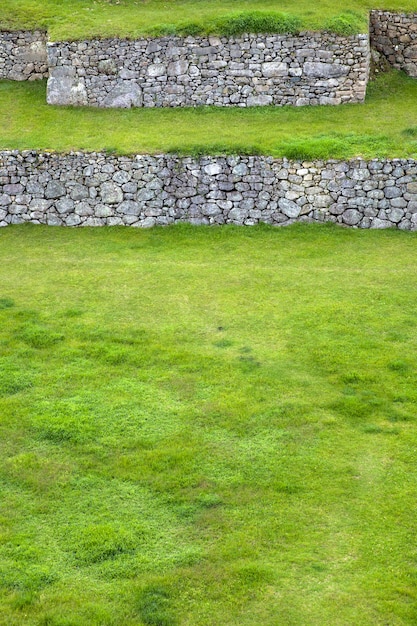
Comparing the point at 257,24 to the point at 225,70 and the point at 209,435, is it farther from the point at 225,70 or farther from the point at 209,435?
the point at 209,435

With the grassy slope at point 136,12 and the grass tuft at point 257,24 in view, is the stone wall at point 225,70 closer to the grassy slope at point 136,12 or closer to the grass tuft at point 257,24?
the grass tuft at point 257,24

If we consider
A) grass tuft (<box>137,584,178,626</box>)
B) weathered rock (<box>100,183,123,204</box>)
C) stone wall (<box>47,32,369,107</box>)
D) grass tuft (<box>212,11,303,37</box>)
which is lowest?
grass tuft (<box>137,584,178,626</box>)

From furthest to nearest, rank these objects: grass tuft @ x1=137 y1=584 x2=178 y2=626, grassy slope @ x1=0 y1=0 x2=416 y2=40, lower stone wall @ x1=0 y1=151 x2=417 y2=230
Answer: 1. grassy slope @ x1=0 y1=0 x2=416 y2=40
2. lower stone wall @ x1=0 y1=151 x2=417 y2=230
3. grass tuft @ x1=137 y1=584 x2=178 y2=626

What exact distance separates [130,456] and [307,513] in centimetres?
248

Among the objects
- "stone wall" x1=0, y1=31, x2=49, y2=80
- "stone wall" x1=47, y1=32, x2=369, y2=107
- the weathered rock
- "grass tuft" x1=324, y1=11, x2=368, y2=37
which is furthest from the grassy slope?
the weathered rock

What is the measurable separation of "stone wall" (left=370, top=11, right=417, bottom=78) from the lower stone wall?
673 cm

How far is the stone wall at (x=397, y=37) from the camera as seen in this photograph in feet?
80.2

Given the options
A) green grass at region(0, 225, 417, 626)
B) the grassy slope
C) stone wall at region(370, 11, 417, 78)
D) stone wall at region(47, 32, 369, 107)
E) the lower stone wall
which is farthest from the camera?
stone wall at region(370, 11, 417, 78)

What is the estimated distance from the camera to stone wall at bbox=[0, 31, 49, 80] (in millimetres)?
24469

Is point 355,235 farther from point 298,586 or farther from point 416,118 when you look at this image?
point 298,586

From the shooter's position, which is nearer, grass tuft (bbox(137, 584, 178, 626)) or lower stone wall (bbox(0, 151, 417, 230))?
grass tuft (bbox(137, 584, 178, 626))

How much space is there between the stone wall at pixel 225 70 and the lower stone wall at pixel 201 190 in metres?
3.69

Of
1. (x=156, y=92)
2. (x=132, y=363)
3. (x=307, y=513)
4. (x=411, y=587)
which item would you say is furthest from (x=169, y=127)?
(x=411, y=587)

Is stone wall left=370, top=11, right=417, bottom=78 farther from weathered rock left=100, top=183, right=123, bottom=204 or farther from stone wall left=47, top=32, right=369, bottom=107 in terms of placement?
weathered rock left=100, top=183, right=123, bottom=204
